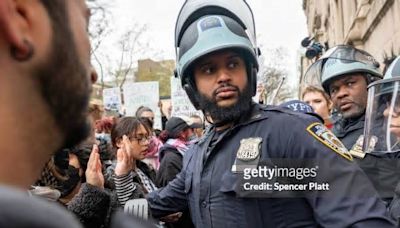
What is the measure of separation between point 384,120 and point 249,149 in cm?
117

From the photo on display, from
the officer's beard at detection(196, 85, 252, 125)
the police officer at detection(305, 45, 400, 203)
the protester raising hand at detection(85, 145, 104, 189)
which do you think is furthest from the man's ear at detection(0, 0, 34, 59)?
the police officer at detection(305, 45, 400, 203)

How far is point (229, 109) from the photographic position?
7.42 feet

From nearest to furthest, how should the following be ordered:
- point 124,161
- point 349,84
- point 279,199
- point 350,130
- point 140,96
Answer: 1. point 279,199
2. point 124,161
3. point 350,130
4. point 349,84
5. point 140,96

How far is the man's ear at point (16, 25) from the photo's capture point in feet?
2.56

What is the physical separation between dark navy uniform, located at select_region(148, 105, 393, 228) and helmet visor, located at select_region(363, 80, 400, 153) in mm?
922

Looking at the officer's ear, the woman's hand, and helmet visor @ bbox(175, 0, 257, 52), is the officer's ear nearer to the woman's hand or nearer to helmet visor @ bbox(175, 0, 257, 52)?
helmet visor @ bbox(175, 0, 257, 52)

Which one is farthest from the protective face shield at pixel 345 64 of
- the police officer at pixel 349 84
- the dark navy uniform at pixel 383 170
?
the dark navy uniform at pixel 383 170

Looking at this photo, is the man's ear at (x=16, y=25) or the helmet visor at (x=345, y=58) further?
the helmet visor at (x=345, y=58)

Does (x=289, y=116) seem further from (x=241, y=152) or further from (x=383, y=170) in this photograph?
(x=383, y=170)

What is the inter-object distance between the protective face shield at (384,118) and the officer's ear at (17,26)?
2.33 meters

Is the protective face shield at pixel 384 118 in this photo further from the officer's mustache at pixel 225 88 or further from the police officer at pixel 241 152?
the officer's mustache at pixel 225 88

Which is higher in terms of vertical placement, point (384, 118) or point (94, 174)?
point (384, 118)

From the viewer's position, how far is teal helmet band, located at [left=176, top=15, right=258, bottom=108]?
2312 millimetres

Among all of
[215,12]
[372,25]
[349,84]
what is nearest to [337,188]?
[215,12]
